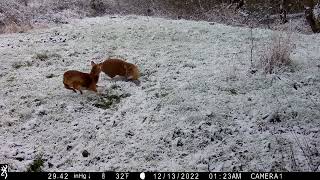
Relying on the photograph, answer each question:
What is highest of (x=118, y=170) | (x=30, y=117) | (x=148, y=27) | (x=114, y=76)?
(x=148, y=27)

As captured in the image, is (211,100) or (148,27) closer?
(211,100)

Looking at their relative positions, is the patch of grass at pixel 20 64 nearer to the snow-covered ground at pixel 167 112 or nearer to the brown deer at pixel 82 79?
the snow-covered ground at pixel 167 112

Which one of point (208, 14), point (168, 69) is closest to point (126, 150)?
point (168, 69)

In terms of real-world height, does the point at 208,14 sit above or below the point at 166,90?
above

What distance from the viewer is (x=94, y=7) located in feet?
42.8

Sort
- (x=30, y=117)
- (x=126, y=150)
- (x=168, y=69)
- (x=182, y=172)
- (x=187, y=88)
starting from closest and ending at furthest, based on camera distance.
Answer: (x=182, y=172) → (x=126, y=150) → (x=30, y=117) → (x=187, y=88) → (x=168, y=69)

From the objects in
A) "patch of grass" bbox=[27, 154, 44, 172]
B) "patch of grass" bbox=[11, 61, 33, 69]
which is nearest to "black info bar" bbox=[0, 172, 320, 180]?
"patch of grass" bbox=[27, 154, 44, 172]

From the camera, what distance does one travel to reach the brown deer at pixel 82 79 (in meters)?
5.49

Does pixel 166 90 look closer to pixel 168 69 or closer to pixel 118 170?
pixel 168 69

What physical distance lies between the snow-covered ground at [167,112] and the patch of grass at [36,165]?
51 millimetres

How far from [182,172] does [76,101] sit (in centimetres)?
210

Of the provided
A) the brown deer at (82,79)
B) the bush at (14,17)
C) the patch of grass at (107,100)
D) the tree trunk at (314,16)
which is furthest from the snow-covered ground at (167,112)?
the bush at (14,17)

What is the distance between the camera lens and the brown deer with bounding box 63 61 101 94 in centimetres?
549

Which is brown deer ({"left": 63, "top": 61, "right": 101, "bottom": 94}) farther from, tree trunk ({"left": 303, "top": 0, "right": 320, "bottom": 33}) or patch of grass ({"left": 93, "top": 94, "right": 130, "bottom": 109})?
tree trunk ({"left": 303, "top": 0, "right": 320, "bottom": 33})
